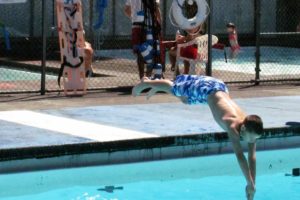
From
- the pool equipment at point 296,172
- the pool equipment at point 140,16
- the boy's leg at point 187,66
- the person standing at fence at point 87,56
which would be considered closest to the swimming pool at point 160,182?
the pool equipment at point 296,172

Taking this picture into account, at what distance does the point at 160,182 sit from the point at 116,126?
1.57 metres

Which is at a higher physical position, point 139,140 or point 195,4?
point 195,4

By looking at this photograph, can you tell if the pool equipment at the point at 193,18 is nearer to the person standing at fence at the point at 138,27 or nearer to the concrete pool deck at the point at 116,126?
the person standing at fence at the point at 138,27

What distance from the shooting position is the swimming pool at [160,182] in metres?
7.86

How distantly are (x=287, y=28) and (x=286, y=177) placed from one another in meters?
16.9

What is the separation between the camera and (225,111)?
704cm

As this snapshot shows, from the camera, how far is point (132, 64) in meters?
18.1

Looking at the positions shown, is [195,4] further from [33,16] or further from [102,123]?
[33,16]

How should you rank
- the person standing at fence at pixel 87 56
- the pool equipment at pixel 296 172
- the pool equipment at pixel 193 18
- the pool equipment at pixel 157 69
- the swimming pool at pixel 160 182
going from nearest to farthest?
the swimming pool at pixel 160 182 → the pool equipment at pixel 296 172 → the person standing at fence at pixel 87 56 → the pool equipment at pixel 157 69 → the pool equipment at pixel 193 18

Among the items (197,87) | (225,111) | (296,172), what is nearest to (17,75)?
(296,172)

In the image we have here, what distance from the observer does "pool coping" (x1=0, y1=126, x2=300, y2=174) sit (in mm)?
8086

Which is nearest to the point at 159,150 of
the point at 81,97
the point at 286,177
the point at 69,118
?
the point at 286,177

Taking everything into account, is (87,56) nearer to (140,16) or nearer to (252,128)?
(140,16)

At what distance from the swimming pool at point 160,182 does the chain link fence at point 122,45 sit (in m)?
4.44
